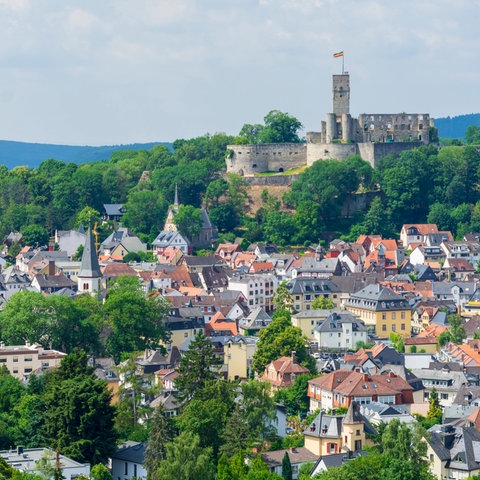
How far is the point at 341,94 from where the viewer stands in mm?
116312

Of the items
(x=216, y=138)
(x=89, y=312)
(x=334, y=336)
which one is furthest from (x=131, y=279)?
(x=216, y=138)

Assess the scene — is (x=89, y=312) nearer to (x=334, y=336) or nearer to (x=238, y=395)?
(x=334, y=336)

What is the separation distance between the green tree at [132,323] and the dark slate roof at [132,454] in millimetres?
18008

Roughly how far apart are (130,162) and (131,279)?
41.9 m

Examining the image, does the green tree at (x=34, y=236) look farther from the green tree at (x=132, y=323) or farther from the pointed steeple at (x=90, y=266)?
the green tree at (x=132, y=323)

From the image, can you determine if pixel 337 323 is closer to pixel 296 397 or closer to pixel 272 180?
pixel 296 397

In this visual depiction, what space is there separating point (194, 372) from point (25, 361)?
11.7 m

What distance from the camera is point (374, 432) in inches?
2244

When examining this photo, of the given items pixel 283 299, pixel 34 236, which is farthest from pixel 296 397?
pixel 34 236

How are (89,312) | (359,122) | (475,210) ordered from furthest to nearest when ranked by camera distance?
(359,122) → (475,210) → (89,312)

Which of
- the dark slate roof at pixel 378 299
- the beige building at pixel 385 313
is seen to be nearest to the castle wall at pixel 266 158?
the dark slate roof at pixel 378 299

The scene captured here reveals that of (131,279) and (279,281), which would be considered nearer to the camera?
(131,279)

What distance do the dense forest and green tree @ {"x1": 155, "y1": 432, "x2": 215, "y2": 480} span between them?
53648 millimetres

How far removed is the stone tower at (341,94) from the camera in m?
116
